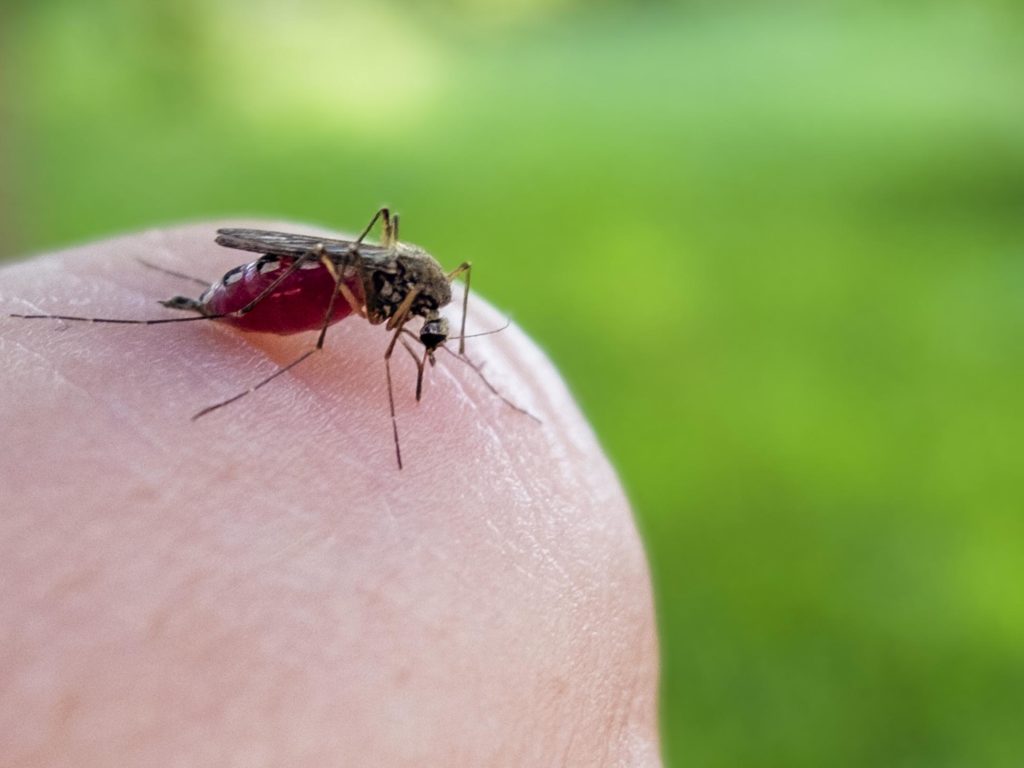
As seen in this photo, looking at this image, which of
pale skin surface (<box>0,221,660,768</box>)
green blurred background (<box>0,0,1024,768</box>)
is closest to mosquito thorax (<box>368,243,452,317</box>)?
pale skin surface (<box>0,221,660,768</box>)

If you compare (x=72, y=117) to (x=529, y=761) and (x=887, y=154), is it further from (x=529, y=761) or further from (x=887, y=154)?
(x=529, y=761)

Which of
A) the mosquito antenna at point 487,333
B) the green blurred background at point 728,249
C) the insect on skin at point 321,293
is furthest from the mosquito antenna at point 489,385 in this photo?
the green blurred background at point 728,249

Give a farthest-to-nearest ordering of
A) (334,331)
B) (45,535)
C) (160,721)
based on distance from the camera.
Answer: (334,331) → (45,535) → (160,721)

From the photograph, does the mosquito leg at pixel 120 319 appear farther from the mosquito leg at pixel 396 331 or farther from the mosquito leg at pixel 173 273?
the mosquito leg at pixel 396 331

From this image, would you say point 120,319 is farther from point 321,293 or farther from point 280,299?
point 321,293

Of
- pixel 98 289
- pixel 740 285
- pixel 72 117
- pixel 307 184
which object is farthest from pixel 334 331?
pixel 72 117

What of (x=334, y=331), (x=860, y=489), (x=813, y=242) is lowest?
(x=860, y=489)

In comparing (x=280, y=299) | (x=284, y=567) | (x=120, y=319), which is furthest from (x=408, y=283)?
Result: (x=284, y=567)
